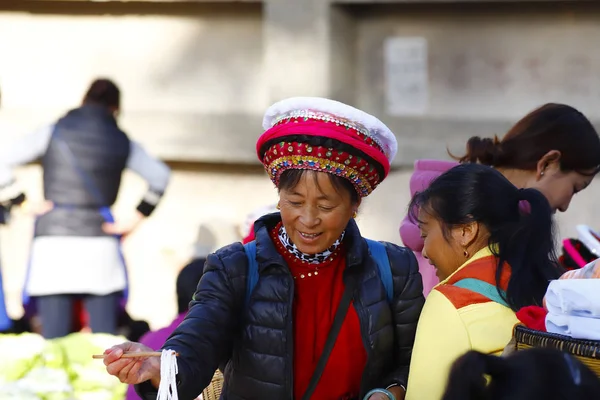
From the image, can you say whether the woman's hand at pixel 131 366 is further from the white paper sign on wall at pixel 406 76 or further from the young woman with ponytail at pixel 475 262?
the white paper sign on wall at pixel 406 76

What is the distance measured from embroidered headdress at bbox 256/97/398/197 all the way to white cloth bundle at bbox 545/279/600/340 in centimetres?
67

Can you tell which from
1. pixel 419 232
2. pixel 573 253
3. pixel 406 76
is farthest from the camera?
pixel 406 76

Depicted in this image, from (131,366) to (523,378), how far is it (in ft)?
3.39

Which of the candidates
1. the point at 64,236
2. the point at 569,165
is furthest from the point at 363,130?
the point at 64,236

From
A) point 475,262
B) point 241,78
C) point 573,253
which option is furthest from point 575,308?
point 241,78

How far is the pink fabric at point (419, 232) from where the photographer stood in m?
4.02

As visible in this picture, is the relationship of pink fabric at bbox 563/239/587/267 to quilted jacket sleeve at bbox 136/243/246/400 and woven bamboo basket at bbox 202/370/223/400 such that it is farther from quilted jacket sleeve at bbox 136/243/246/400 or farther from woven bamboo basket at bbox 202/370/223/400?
quilted jacket sleeve at bbox 136/243/246/400

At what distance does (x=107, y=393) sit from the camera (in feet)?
16.8

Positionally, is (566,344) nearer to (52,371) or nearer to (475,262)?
(475,262)

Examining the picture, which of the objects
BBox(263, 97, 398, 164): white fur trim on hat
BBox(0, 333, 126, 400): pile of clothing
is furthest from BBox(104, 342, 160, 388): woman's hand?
BBox(0, 333, 126, 400): pile of clothing

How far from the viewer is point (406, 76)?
7.46 meters

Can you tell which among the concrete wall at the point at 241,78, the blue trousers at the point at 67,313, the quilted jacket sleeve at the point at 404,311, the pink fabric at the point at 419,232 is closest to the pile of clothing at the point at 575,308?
the quilted jacket sleeve at the point at 404,311

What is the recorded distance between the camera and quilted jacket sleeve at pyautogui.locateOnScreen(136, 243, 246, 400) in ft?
8.77

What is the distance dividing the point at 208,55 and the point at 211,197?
1.04 metres
